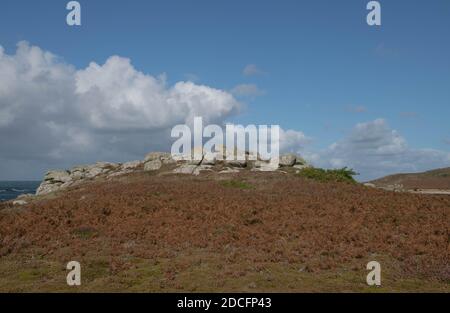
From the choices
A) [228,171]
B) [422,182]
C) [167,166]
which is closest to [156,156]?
[167,166]

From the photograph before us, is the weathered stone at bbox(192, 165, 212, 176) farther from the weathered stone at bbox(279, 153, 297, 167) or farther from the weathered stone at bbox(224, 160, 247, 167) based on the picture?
the weathered stone at bbox(279, 153, 297, 167)

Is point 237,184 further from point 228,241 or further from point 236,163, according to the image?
point 236,163

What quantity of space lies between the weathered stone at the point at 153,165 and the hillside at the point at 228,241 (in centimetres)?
2866

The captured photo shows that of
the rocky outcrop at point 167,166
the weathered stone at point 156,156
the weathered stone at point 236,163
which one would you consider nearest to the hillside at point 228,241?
the rocky outcrop at point 167,166

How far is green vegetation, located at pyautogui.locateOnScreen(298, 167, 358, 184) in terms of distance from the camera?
159ft

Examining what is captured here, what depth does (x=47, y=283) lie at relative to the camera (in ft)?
52.9

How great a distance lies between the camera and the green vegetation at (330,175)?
48.4 metres

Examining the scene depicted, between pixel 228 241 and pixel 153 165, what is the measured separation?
148 ft

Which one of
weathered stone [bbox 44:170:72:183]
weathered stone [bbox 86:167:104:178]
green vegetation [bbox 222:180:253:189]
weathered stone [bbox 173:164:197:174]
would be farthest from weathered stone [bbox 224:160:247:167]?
weathered stone [bbox 44:170:72:183]

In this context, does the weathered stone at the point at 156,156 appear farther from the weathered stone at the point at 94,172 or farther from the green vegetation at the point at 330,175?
the green vegetation at the point at 330,175

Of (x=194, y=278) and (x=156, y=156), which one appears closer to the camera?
(x=194, y=278)

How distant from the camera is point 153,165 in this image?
6594 cm

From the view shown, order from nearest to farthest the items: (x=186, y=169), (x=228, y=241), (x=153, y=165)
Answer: (x=228, y=241) < (x=186, y=169) < (x=153, y=165)

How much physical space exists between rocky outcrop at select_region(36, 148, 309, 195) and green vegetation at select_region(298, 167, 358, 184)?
949cm
